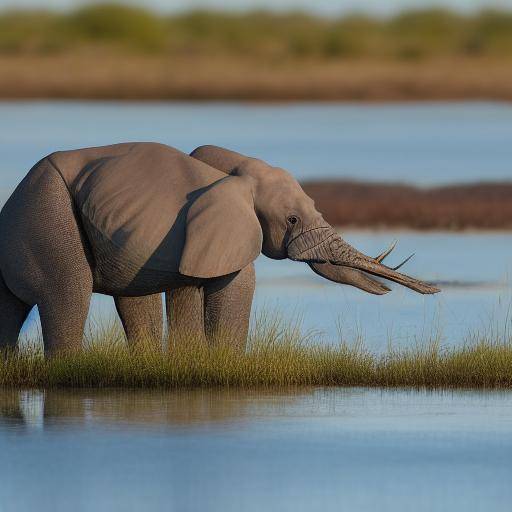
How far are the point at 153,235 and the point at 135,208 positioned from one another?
196 millimetres

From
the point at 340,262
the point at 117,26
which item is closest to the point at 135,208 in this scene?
the point at 340,262

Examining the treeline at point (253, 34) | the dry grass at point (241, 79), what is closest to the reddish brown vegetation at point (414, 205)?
the dry grass at point (241, 79)

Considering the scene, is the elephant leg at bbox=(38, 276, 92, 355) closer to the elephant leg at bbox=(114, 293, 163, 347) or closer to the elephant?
the elephant

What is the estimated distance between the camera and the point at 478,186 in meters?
28.8

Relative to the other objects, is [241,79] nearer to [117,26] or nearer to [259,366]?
[117,26]

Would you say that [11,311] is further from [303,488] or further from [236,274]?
[303,488]

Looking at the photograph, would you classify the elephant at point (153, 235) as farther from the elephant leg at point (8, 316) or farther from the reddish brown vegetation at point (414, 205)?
the reddish brown vegetation at point (414, 205)

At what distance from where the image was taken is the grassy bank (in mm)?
53031

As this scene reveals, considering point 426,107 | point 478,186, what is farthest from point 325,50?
point 478,186

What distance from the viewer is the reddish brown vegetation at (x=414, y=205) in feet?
Answer: 82.8

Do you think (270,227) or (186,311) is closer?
(270,227)

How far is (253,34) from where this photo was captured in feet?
228

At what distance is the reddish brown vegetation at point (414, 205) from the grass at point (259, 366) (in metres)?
11.6

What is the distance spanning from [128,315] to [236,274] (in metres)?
0.97
